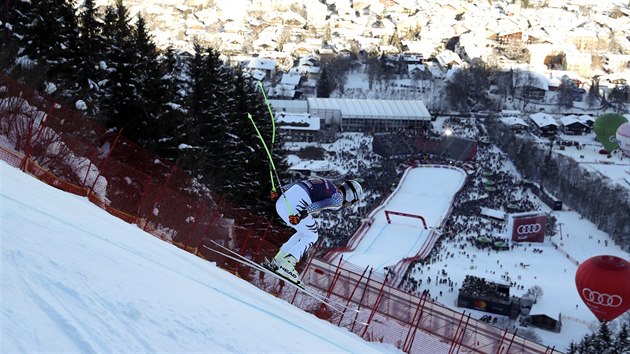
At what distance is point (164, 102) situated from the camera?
42.6ft

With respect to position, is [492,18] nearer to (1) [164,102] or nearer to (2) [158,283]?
(1) [164,102]

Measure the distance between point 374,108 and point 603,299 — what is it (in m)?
31.9

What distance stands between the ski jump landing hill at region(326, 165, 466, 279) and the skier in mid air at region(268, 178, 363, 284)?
10.8 m

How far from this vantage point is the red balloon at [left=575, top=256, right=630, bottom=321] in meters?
17.3

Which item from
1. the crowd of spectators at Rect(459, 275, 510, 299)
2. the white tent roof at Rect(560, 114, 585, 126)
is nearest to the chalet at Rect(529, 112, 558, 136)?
the white tent roof at Rect(560, 114, 585, 126)

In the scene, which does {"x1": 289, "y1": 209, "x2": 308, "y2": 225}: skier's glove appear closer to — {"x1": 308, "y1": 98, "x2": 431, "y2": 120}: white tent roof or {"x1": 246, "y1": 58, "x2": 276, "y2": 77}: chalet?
{"x1": 308, "y1": 98, "x2": 431, "y2": 120}: white tent roof

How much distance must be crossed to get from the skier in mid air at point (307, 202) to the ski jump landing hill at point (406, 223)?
10.8 metres

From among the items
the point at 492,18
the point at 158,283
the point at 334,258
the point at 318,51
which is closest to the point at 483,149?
the point at 334,258

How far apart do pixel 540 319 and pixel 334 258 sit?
5.79 meters

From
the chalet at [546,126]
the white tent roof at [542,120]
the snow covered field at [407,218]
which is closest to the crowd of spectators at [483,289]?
the snow covered field at [407,218]

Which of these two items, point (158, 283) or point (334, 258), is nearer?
point (158, 283)

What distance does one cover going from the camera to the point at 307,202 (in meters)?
6.21

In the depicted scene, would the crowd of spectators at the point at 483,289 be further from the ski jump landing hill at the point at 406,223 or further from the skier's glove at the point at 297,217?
the skier's glove at the point at 297,217

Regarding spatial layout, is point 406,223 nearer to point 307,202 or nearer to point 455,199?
point 455,199
